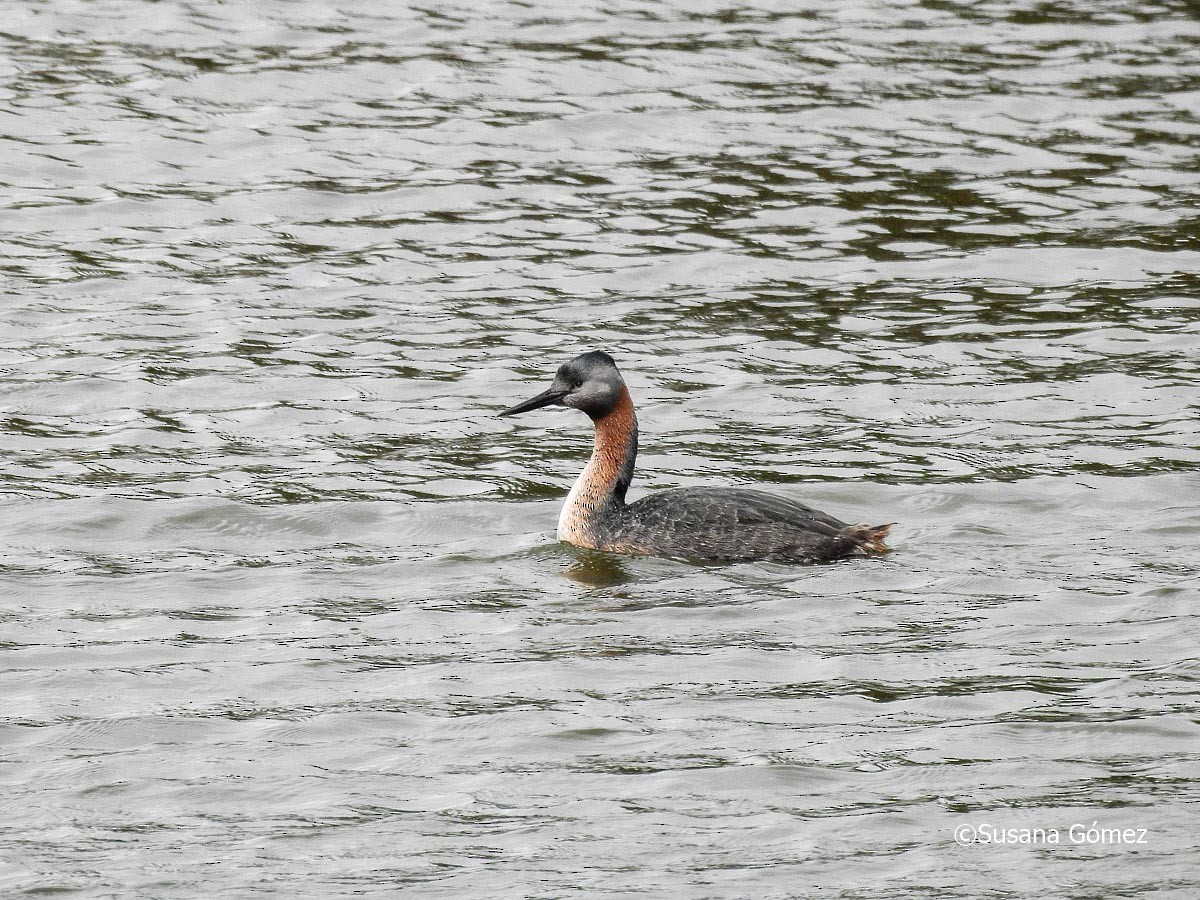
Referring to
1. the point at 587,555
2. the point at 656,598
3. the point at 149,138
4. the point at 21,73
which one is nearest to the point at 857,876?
the point at 656,598

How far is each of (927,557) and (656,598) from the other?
1.39 m

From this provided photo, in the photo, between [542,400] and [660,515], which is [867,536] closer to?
[660,515]

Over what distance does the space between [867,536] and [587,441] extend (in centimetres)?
265

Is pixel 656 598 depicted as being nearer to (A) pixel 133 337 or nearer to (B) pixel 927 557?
(B) pixel 927 557

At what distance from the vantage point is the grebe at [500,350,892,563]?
409 inches

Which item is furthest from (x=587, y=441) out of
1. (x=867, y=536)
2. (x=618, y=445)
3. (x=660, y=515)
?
(x=867, y=536)

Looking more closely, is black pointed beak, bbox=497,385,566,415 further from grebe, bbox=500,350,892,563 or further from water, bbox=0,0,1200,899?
water, bbox=0,0,1200,899

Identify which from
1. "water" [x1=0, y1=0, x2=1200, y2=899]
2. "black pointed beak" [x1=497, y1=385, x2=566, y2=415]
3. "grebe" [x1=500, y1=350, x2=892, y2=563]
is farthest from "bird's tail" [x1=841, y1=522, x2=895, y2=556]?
Answer: "black pointed beak" [x1=497, y1=385, x2=566, y2=415]

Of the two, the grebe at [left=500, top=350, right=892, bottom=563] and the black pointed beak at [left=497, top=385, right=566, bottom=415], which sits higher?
the black pointed beak at [left=497, top=385, right=566, bottom=415]

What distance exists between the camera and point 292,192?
16047mm

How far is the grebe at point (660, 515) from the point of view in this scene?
34.1 feet

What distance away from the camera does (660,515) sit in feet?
35.3

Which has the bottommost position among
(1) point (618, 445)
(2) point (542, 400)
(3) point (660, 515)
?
(3) point (660, 515)

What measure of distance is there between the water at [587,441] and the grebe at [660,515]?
176 mm
